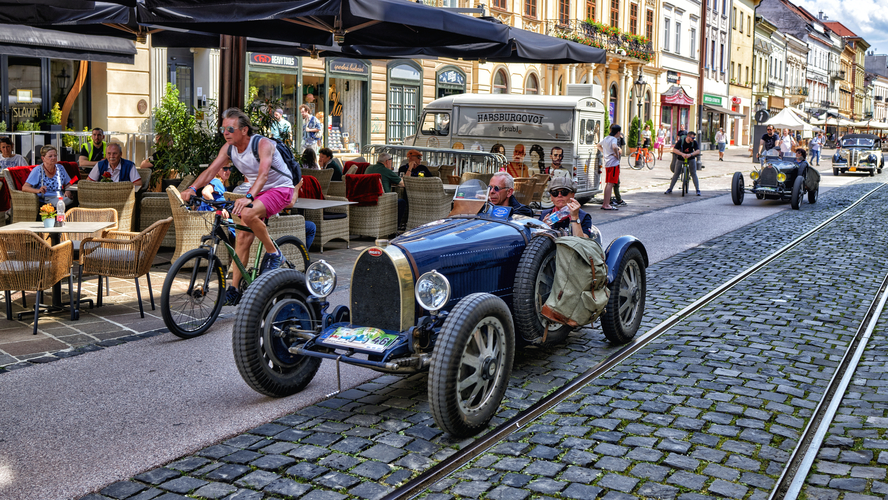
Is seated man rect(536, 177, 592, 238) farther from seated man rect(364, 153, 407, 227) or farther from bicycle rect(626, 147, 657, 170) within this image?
bicycle rect(626, 147, 657, 170)

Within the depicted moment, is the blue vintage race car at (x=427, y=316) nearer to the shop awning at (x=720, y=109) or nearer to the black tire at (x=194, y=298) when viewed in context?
the black tire at (x=194, y=298)

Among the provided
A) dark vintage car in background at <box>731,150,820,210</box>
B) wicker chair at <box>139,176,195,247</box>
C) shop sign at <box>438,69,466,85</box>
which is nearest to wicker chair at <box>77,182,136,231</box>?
wicker chair at <box>139,176,195,247</box>

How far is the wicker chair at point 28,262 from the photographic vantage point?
6488 mm

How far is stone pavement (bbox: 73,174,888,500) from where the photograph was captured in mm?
4008

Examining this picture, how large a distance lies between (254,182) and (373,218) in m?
4.72

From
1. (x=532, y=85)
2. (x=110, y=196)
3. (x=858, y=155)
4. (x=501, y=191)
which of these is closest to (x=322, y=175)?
(x=110, y=196)

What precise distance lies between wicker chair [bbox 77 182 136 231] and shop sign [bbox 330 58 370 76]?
14.3 metres

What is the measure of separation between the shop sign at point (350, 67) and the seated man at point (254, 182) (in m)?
16.2

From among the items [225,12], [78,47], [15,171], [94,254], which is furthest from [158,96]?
[94,254]

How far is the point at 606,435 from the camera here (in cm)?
469

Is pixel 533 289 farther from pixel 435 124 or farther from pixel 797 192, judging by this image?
pixel 797 192

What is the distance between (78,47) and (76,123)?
123 inches

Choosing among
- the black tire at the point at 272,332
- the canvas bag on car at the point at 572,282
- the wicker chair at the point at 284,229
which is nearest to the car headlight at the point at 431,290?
the black tire at the point at 272,332

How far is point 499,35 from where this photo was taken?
11.8 meters
